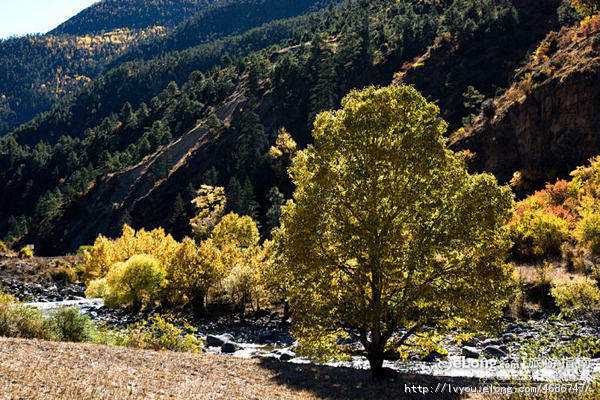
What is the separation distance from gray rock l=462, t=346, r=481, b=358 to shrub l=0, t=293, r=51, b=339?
64.7ft

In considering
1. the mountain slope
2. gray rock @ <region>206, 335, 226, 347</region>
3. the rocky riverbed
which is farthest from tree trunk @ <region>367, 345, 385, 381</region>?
the mountain slope

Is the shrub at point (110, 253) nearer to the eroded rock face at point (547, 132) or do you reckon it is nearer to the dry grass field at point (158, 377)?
the dry grass field at point (158, 377)

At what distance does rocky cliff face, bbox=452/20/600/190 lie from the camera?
41.1m

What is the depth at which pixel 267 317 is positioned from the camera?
35.8 m

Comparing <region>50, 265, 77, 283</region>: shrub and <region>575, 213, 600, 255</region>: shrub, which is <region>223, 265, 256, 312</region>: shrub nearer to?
<region>575, 213, 600, 255</region>: shrub

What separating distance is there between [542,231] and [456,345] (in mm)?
11929

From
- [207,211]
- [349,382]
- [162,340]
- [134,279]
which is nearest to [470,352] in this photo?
[349,382]

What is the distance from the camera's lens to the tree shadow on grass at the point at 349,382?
38.5 feet

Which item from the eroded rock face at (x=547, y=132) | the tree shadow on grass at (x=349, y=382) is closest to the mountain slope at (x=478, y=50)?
the eroded rock face at (x=547, y=132)

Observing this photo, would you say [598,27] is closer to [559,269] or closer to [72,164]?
[559,269]

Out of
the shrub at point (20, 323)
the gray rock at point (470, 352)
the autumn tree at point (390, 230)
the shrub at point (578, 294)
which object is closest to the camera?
the autumn tree at point (390, 230)

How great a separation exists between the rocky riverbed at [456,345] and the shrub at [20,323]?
→ 31.9 ft

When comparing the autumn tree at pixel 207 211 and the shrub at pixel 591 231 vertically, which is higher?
the autumn tree at pixel 207 211

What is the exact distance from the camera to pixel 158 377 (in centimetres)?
1129
